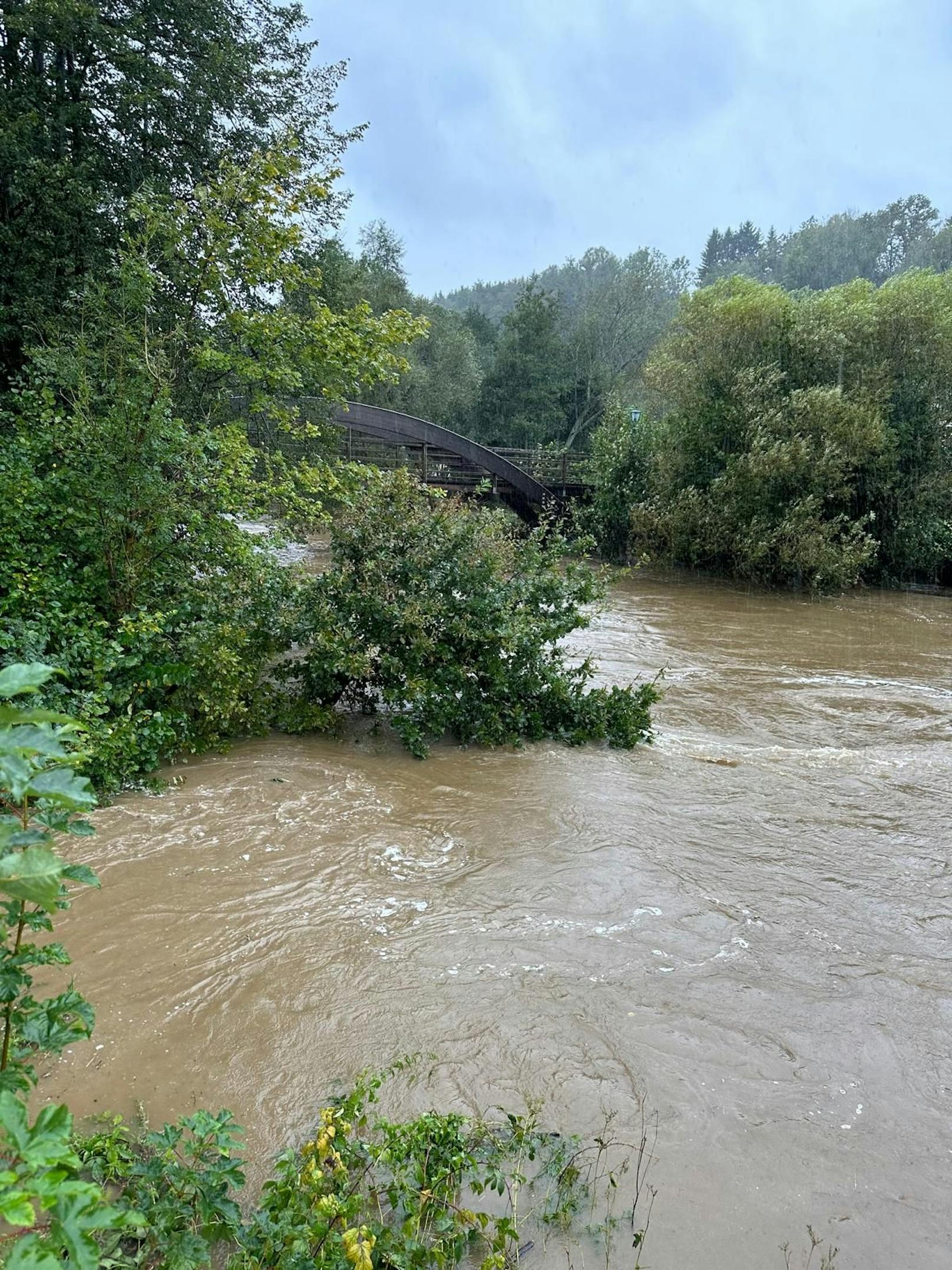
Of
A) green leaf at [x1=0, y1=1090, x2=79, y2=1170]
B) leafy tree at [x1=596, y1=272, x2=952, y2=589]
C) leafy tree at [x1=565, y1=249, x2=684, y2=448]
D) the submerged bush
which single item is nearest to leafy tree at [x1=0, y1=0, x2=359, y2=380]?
the submerged bush

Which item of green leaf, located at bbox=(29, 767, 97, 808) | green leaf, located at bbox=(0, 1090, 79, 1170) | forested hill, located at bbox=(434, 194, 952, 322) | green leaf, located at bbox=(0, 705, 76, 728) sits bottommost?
green leaf, located at bbox=(0, 1090, 79, 1170)

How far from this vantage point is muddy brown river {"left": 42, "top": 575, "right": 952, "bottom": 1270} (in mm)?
3277

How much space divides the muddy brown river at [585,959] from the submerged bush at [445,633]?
370mm

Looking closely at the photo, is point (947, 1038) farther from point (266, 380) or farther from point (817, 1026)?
point (266, 380)

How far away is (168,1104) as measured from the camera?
130 inches

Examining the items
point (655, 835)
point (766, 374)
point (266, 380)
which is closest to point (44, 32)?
point (266, 380)

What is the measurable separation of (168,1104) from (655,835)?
3977 millimetres

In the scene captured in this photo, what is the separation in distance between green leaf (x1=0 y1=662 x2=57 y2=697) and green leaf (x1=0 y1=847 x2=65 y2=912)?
275 mm

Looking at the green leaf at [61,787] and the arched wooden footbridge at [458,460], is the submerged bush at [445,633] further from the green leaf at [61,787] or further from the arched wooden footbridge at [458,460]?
the arched wooden footbridge at [458,460]

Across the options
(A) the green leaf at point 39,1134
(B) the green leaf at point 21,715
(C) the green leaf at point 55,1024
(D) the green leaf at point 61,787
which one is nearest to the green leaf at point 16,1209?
(A) the green leaf at point 39,1134

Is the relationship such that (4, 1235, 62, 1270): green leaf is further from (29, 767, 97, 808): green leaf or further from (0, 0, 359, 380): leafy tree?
(0, 0, 359, 380): leafy tree

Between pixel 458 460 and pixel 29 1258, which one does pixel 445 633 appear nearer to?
pixel 29 1258

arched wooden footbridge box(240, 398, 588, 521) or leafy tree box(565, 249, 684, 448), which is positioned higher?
leafy tree box(565, 249, 684, 448)

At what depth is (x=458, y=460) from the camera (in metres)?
33.1
